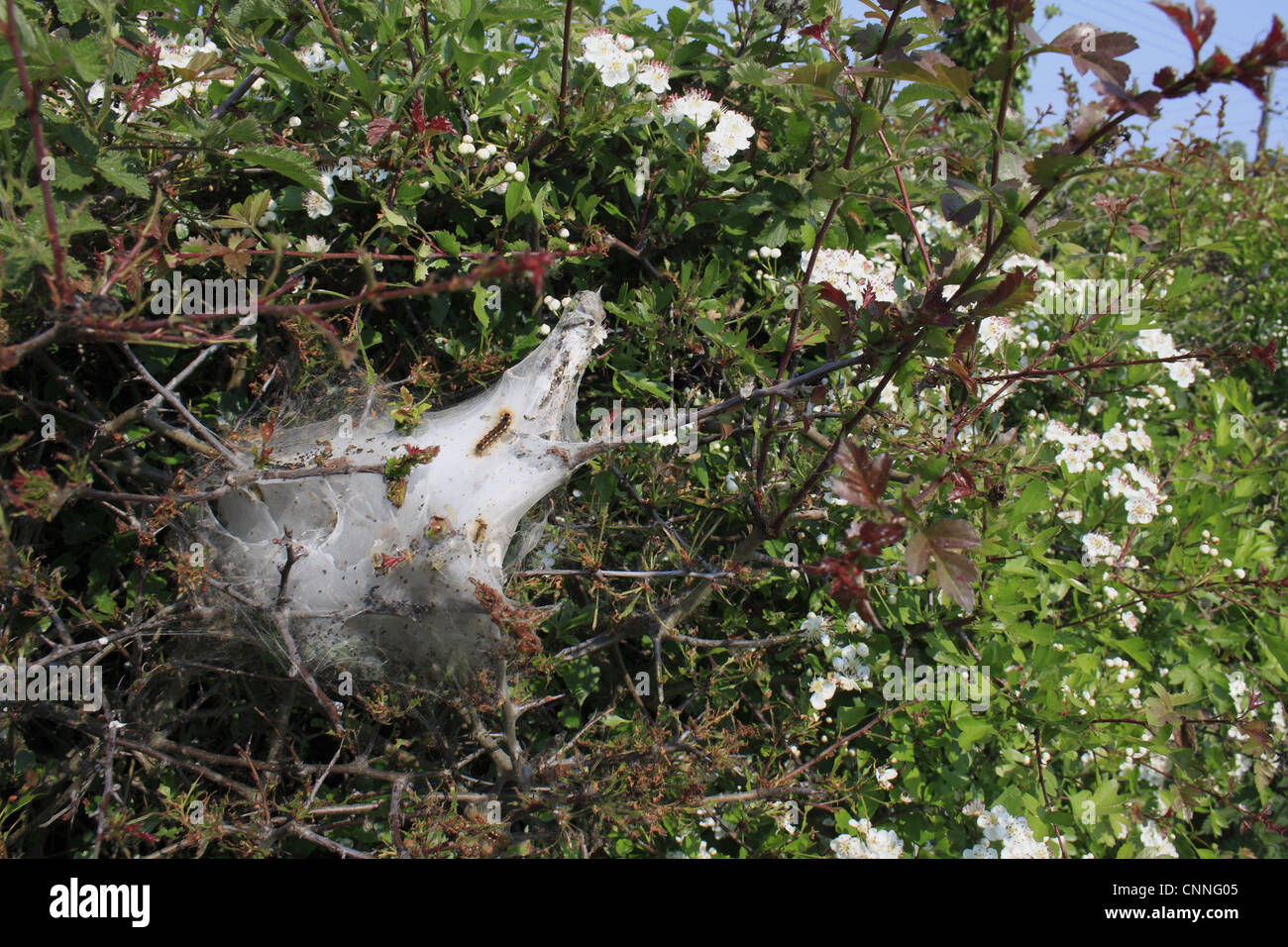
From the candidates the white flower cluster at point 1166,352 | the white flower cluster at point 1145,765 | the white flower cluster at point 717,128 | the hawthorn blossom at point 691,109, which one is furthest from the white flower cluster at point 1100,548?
the hawthorn blossom at point 691,109

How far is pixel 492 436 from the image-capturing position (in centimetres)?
203

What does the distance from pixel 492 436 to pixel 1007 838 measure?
1.69 m

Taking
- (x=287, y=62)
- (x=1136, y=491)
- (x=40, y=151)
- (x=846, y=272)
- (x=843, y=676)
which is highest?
(x=287, y=62)

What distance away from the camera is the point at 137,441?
2.09 meters

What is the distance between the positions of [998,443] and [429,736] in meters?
1.79

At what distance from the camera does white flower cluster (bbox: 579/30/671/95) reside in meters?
2.16

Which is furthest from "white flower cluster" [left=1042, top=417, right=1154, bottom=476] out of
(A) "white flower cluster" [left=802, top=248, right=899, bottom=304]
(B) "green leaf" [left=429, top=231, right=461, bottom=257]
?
(B) "green leaf" [left=429, top=231, right=461, bottom=257]

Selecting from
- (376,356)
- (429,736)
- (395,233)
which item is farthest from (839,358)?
(429,736)

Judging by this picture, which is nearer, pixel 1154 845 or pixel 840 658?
pixel 840 658

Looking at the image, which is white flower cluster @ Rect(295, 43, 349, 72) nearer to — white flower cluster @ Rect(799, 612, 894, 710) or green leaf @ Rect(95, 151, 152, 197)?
green leaf @ Rect(95, 151, 152, 197)

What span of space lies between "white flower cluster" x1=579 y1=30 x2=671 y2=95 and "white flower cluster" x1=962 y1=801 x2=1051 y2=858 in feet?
7.10

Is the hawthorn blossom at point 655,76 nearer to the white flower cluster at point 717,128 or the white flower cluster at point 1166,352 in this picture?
the white flower cluster at point 717,128

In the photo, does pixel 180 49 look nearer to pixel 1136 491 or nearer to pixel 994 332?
pixel 994 332

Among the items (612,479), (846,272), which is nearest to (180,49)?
(612,479)
